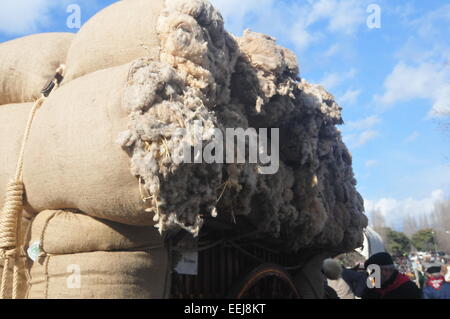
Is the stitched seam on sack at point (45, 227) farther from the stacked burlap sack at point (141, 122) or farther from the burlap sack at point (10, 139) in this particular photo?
the burlap sack at point (10, 139)

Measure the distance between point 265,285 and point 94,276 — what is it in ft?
4.16

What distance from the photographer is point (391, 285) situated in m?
2.95

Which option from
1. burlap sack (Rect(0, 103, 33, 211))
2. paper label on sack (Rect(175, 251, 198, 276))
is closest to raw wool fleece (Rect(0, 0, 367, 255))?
burlap sack (Rect(0, 103, 33, 211))

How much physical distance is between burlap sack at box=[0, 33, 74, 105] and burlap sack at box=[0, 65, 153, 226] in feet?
1.12

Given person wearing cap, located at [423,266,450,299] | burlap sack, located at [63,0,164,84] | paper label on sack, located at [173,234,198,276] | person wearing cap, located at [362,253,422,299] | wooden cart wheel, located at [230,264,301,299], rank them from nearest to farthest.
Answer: burlap sack, located at [63,0,164,84]
paper label on sack, located at [173,234,198,276]
wooden cart wheel, located at [230,264,301,299]
person wearing cap, located at [362,253,422,299]
person wearing cap, located at [423,266,450,299]

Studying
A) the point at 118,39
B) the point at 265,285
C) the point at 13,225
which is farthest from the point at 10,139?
the point at 265,285

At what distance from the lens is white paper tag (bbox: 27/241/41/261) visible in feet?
5.38

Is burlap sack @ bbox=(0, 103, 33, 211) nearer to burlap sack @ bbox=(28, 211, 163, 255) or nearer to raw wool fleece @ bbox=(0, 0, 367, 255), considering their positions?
raw wool fleece @ bbox=(0, 0, 367, 255)

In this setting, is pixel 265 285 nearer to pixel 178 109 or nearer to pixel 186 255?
pixel 186 255

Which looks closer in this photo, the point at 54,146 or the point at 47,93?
the point at 54,146
